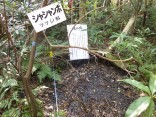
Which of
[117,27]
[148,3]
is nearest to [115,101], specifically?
[117,27]

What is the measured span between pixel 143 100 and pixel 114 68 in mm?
1073

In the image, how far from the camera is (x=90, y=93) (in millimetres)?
2010

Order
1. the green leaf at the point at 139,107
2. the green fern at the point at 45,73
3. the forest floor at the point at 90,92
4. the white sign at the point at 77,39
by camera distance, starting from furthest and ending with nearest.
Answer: the white sign at the point at 77,39 < the green fern at the point at 45,73 < the forest floor at the point at 90,92 < the green leaf at the point at 139,107

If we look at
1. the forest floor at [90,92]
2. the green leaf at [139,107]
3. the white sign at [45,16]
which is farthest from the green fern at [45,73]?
the green leaf at [139,107]

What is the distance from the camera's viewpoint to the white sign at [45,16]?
1347 millimetres

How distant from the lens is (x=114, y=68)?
2.41 meters

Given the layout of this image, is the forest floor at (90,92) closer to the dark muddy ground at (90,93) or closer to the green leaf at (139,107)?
the dark muddy ground at (90,93)

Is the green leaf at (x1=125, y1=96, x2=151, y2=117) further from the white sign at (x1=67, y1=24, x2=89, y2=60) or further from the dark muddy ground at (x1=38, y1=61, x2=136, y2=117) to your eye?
the white sign at (x1=67, y1=24, x2=89, y2=60)

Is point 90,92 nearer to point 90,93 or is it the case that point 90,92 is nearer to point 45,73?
point 90,93

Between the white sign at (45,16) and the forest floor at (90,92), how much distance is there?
0.42m

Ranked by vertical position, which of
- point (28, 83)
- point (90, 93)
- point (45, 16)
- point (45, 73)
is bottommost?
point (90, 93)

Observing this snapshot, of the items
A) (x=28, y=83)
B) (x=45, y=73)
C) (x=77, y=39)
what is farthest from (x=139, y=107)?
(x=77, y=39)

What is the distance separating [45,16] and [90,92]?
89 centimetres

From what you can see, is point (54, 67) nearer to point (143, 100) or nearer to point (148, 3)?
point (143, 100)
